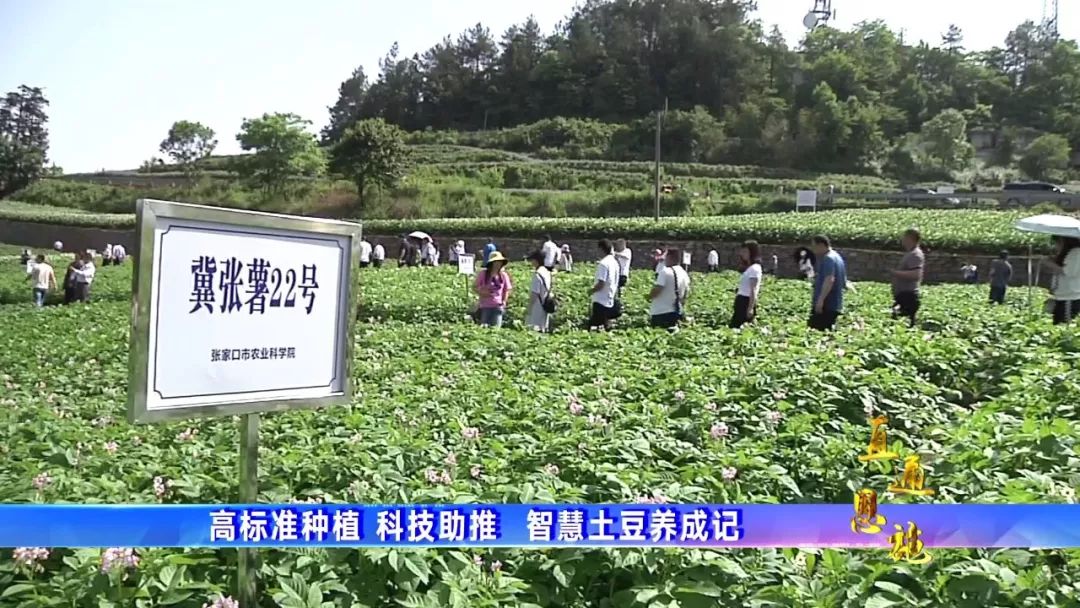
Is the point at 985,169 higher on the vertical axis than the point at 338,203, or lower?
higher

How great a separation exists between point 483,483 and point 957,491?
1.52m

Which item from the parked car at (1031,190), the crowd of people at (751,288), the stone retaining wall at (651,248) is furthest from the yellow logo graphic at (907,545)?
the parked car at (1031,190)

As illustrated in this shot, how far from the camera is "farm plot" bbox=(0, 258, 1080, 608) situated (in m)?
2.39

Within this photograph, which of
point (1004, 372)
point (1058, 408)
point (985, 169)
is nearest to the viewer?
point (1058, 408)

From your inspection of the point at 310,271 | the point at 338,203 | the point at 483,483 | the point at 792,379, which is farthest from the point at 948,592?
the point at 338,203

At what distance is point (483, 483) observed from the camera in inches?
122

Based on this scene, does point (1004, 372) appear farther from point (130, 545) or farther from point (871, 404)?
point (130, 545)

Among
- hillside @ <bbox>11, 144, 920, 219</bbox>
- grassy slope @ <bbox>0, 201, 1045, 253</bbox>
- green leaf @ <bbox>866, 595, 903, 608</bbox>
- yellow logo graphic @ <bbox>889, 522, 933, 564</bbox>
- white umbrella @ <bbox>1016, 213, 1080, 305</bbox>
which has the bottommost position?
green leaf @ <bbox>866, 595, 903, 608</bbox>

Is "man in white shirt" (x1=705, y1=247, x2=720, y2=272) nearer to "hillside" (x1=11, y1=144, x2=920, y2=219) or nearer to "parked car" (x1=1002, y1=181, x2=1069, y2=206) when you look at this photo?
"hillside" (x1=11, y1=144, x2=920, y2=219)

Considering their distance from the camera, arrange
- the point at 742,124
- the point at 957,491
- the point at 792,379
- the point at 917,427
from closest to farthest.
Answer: the point at 957,491 < the point at 917,427 < the point at 792,379 < the point at 742,124

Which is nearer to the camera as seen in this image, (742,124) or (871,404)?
(871,404)

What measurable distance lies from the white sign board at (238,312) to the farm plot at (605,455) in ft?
1.39

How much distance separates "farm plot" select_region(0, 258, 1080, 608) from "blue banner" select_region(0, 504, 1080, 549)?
6cm

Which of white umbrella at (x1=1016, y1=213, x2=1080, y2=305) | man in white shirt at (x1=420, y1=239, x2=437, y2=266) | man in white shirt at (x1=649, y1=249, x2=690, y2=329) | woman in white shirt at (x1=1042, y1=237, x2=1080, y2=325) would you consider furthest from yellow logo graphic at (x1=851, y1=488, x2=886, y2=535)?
man in white shirt at (x1=420, y1=239, x2=437, y2=266)
